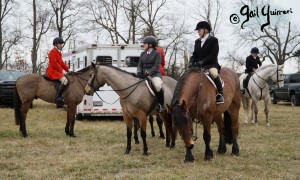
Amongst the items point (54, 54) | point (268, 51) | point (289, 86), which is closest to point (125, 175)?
point (54, 54)

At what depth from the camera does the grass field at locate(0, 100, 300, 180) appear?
6145mm

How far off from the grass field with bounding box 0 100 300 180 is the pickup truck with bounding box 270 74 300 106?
13.1 metres

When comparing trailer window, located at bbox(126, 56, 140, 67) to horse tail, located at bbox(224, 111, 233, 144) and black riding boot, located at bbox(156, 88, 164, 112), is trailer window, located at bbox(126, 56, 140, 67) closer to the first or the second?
black riding boot, located at bbox(156, 88, 164, 112)

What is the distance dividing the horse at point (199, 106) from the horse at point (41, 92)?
438 cm

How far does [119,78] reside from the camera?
802 centimetres

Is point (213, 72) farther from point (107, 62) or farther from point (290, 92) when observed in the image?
point (290, 92)

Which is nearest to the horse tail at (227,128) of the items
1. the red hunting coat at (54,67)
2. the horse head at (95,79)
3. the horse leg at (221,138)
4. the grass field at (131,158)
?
the grass field at (131,158)

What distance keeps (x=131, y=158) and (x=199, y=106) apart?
5.70 ft

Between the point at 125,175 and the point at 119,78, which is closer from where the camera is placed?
the point at 125,175

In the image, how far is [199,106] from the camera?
23.0 feet

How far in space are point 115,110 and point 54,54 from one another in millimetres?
4680

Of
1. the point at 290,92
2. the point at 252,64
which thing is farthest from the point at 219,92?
the point at 290,92

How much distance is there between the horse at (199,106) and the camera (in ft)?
21.0

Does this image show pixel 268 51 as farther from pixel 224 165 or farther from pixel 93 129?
pixel 224 165
